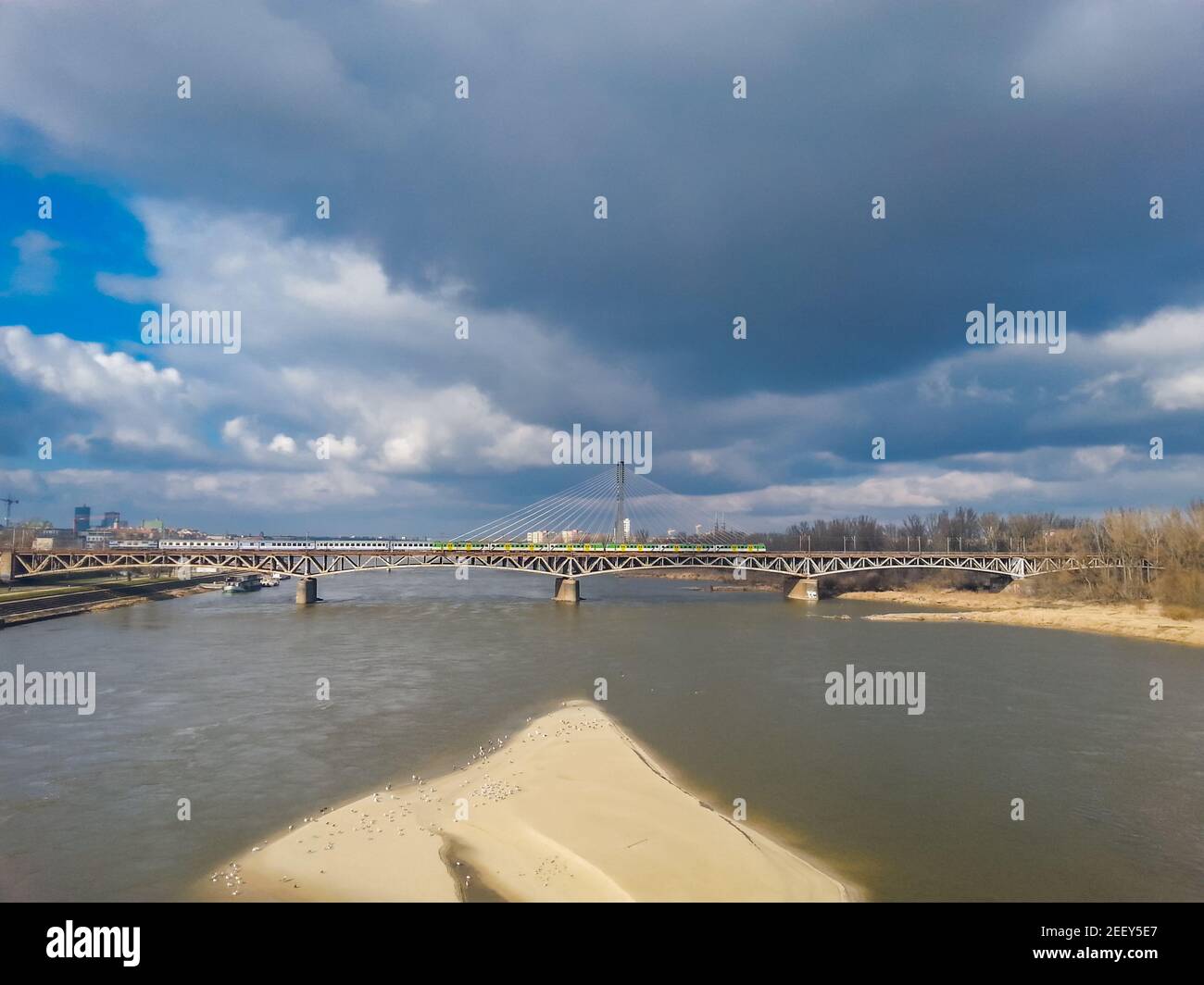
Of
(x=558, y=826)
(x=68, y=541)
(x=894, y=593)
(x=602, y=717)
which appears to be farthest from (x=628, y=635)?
(x=68, y=541)

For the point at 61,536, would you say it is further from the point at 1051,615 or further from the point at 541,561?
the point at 1051,615

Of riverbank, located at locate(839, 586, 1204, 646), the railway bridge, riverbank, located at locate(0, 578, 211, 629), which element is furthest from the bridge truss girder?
riverbank, located at locate(839, 586, 1204, 646)

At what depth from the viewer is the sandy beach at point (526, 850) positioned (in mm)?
11461

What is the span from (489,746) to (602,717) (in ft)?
16.8

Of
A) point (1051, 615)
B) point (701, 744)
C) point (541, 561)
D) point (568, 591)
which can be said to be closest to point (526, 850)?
point (701, 744)

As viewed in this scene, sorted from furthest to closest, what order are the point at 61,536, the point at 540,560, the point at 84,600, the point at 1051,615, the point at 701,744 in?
1. the point at 61,536
2. the point at 540,560
3. the point at 84,600
4. the point at 1051,615
5. the point at 701,744

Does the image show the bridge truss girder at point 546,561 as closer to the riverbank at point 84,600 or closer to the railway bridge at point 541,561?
the railway bridge at point 541,561

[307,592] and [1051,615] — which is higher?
[307,592]

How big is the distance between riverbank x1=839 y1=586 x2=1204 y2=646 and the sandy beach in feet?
154

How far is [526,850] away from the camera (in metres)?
13.2

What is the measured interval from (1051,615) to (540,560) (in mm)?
50609
